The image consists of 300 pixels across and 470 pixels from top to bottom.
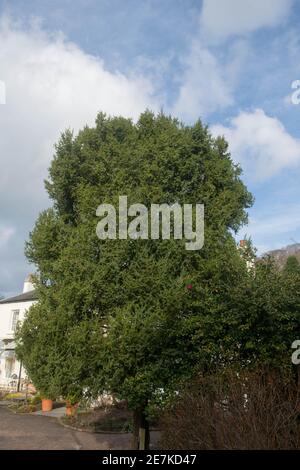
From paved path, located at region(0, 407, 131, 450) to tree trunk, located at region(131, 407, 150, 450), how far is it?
2961 millimetres

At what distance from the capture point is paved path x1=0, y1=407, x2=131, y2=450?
1428 cm

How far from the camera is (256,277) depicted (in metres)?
9.90

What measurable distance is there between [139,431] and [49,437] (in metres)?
6.32

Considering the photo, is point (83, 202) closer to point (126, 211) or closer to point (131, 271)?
point (126, 211)

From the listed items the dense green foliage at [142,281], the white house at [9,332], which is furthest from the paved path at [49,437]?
the white house at [9,332]
